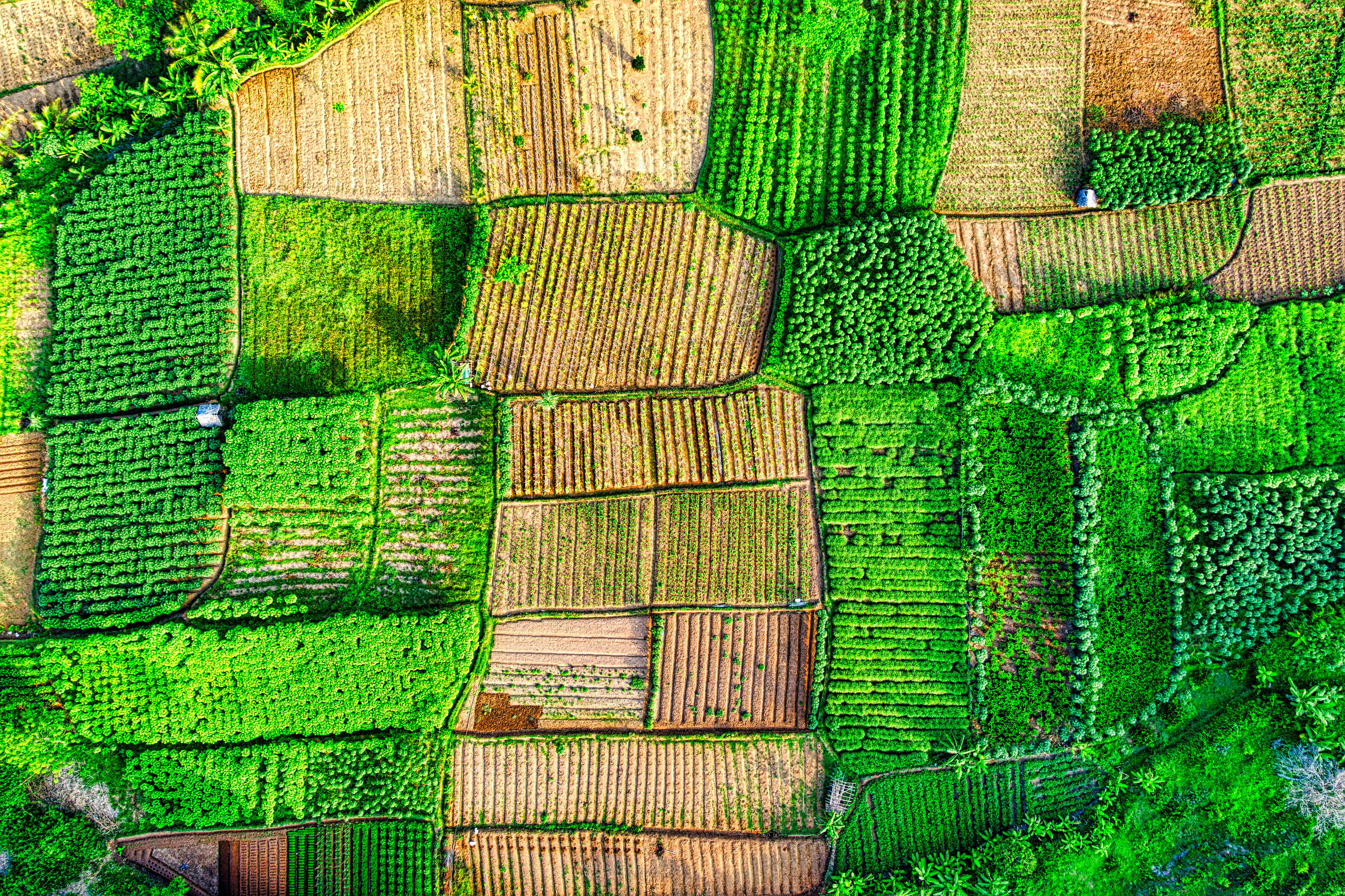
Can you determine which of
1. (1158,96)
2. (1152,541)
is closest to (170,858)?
(1152,541)

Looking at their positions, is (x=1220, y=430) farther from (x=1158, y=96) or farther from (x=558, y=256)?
(x=558, y=256)

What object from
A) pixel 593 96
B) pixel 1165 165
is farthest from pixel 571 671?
pixel 1165 165

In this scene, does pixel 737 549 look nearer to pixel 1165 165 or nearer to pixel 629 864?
pixel 629 864

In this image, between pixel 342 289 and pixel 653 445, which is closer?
pixel 653 445

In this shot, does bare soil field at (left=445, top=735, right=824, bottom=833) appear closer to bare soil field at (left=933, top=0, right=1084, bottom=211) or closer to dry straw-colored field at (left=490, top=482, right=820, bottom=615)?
dry straw-colored field at (left=490, top=482, right=820, bottom=615)

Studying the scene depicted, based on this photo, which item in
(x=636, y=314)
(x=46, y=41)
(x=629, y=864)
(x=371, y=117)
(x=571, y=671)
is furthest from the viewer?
(x=46, y=41)

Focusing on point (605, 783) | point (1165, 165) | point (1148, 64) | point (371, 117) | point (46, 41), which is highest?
point (46, 41)
